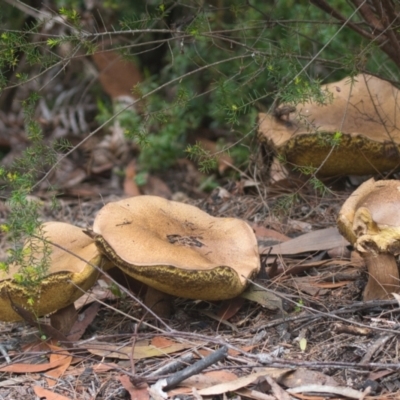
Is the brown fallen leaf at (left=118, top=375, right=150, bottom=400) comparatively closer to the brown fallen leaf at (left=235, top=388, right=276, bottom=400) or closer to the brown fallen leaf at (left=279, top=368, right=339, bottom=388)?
the brown fallen leaf at (left=235, top=388, right=276, bottom=400)

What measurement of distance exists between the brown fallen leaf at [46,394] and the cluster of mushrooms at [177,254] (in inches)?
12.5

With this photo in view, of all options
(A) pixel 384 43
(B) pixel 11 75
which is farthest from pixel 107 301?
(B) pixel 11 75

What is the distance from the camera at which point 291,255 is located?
3.09m

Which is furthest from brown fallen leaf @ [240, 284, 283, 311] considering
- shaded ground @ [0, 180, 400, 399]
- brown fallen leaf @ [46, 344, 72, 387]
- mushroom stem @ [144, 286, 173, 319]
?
brown fallen leaf @ [46, 344, 72, 387]

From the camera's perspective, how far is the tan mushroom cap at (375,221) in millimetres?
2332

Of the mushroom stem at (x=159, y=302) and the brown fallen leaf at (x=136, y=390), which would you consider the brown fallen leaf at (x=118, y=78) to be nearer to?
the mushroom stem at (x=159, y=302)

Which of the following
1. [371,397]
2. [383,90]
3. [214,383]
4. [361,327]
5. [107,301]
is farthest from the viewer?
[383,90]

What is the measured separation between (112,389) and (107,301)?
0.83 m

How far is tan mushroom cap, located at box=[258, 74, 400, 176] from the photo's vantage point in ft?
10.5

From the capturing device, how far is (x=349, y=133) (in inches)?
125

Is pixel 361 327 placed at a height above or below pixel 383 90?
below

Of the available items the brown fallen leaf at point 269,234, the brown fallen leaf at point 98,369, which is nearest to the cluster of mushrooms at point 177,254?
the brown fallen leaf at point 98,369

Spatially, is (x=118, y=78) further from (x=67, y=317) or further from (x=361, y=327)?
(x=361, y=327)

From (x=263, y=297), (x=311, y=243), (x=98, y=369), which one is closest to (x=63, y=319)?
(x=98, y=369)
